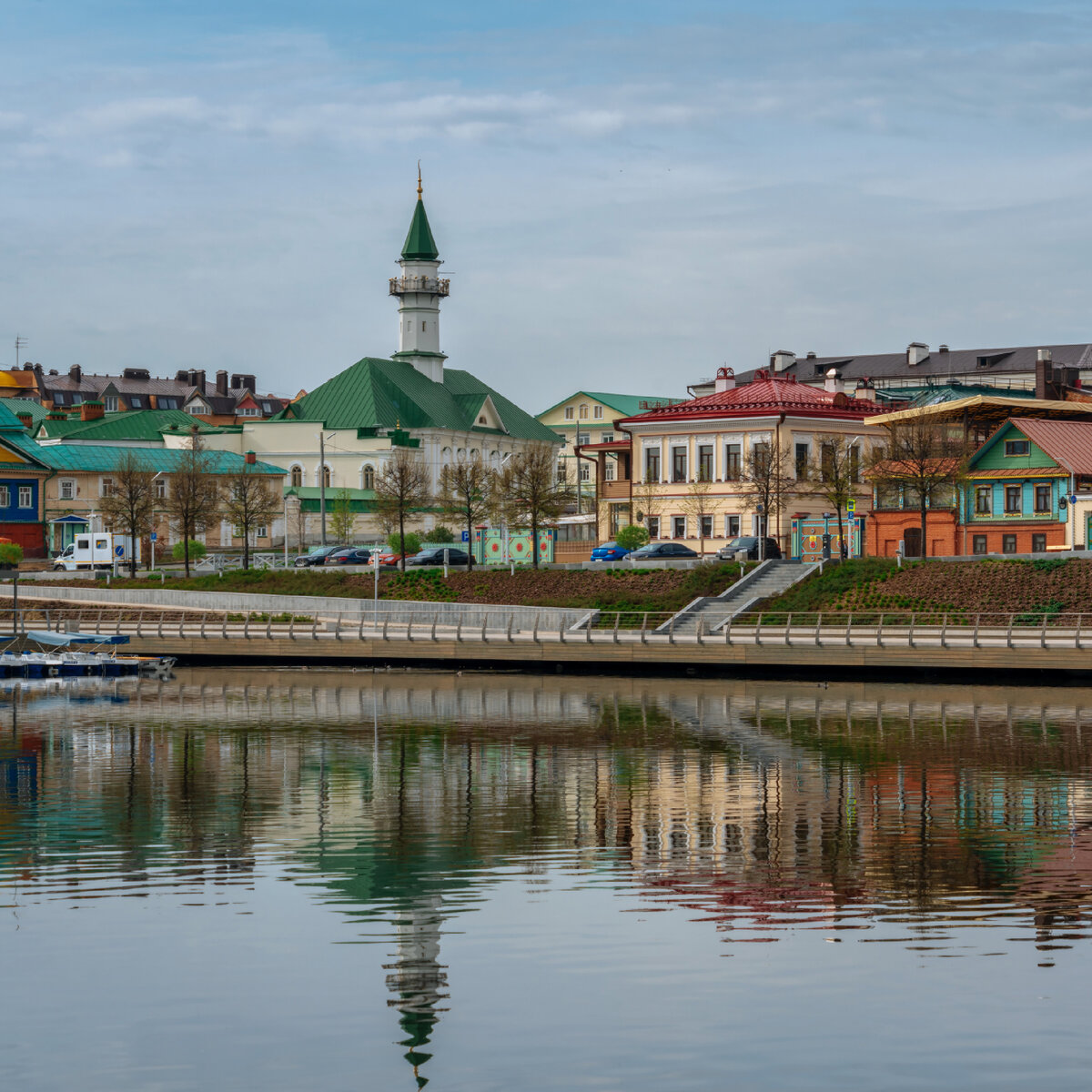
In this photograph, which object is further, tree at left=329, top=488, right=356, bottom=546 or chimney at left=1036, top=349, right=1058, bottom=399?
tree at left=329, top=488, right=356, bottom=546

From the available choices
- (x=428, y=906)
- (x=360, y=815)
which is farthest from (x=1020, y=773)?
(x=428, y=906)

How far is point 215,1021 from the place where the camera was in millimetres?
17844

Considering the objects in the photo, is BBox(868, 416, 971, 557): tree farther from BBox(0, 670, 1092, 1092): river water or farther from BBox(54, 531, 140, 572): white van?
BBox(54, 531, 140, 572): white van

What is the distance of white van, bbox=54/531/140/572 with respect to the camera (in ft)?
300

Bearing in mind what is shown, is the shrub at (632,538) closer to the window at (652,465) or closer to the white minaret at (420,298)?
the window at (652,465)

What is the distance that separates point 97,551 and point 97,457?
1960 centimetres

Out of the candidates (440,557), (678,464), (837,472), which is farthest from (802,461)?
(440,557)

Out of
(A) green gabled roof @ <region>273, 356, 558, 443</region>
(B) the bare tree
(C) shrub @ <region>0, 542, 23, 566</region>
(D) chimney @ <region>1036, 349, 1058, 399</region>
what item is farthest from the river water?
(A) green gabled roof @ <region>273, 356, 558, 443</region>

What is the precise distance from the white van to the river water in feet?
158

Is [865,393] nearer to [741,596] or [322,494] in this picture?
[322,494]

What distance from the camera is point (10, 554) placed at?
91.2 m

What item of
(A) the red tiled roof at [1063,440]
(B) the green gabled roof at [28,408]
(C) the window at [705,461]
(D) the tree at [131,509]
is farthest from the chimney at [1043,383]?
(B) the green gabled roof at [28,408]

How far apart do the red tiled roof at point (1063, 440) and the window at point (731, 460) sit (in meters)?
16.5

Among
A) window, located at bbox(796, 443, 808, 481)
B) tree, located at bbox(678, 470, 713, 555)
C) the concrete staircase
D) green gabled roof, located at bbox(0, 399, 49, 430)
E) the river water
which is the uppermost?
green gabled roof, located at bbox(0, 399, 49, 430)
